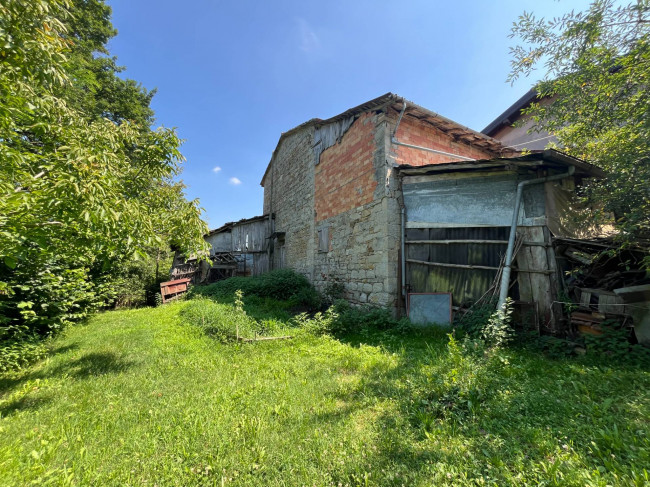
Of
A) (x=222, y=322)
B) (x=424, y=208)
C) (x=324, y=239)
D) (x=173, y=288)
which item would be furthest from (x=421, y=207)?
(x=173, y=288)

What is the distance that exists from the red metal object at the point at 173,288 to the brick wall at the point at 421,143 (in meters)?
11.3

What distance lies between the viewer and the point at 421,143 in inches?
271

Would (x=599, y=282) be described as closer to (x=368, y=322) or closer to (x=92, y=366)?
(x=368, y=322)

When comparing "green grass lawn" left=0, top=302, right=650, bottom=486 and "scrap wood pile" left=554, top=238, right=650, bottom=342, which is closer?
"green grass lawn" left=0, top=302, right=650, bottom=486

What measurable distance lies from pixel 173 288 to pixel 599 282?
14.3 m

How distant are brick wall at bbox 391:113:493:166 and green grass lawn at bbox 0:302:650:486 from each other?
472 centimetres

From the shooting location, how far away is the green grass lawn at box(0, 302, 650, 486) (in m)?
1.88

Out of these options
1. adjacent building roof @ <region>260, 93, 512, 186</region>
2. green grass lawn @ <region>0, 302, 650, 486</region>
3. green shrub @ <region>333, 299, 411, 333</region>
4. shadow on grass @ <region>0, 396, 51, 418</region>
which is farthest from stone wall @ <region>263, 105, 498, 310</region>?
shadow on grass @ <region>0, 396, 51, 418</region>

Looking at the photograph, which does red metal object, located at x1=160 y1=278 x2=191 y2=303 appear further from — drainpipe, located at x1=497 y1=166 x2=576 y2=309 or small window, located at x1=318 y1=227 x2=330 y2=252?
drainpipe, located at x1=497 y1=166 x2=576 y2=309

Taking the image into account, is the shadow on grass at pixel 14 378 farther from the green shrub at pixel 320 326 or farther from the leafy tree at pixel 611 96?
the leafy tree at pixel 611 96

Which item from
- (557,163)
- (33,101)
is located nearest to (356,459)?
(33,101)

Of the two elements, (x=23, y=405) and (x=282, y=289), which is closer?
(x=23, y=405)

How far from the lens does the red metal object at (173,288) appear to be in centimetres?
1131

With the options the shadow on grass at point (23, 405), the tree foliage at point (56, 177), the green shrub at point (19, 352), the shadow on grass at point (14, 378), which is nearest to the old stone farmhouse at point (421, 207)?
the tree foliage at point (56, 177)
